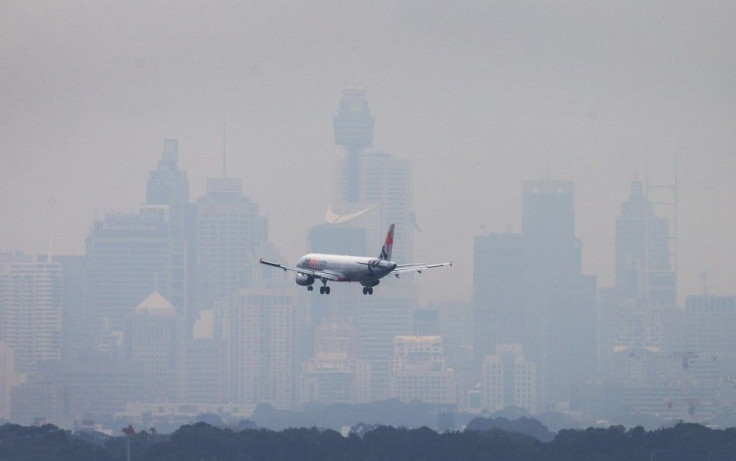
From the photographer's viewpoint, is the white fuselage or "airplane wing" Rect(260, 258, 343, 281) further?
"airplane wing" Rect(260, 258, 343, 281)

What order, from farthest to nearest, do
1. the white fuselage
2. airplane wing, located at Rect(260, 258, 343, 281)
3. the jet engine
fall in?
the jet engine → airplane wing, located at Rect(260, 258, 343, 281) → the white fuselage

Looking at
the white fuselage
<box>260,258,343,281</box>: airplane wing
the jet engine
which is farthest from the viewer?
the jet engine

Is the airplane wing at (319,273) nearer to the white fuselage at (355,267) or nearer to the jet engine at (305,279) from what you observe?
the white fuselage at (355,267)

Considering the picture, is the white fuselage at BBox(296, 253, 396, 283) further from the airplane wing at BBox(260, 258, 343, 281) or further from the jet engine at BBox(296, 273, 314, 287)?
the jet engine at BBox(296, 273, 314, 287)

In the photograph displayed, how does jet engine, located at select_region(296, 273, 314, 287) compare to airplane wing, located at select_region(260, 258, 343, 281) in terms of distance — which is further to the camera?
jet engine, located at select_region(296, 273, 314, 287)

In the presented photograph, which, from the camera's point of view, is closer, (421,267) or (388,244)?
(421,267)

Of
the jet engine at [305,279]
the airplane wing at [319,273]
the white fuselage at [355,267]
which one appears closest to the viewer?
the white fuselage at [355,267]
